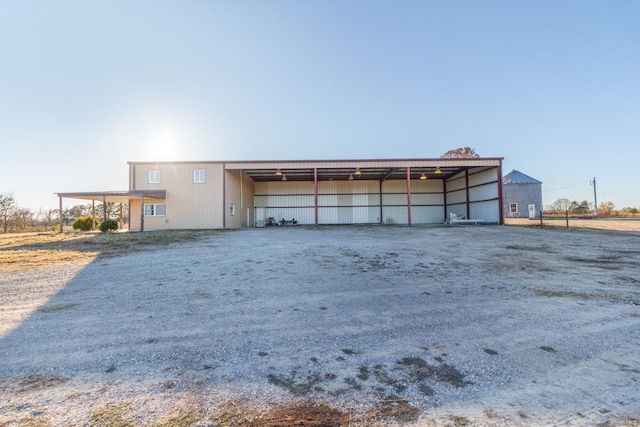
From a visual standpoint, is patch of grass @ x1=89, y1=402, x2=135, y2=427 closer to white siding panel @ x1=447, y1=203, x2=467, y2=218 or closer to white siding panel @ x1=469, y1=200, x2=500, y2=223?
white siding panel @ x1=469, y1=200, x2=500, y2=223

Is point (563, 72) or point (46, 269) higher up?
point (563, 72)

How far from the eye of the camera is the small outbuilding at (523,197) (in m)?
36.0

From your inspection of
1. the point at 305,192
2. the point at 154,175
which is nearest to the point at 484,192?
the point at 305,192

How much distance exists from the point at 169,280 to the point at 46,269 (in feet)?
12.6

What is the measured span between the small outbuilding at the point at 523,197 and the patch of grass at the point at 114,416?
4160cm

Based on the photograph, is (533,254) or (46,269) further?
(533,254)

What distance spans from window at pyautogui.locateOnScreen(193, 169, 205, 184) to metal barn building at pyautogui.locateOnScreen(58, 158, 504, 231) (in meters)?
0.07

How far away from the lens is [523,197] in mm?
36562

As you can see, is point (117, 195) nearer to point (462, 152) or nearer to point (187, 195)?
point (187, 195)

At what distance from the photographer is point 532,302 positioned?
4469mm

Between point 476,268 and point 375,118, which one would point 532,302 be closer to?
point 476,268

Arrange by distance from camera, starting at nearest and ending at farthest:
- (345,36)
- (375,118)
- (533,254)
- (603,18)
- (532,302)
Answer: (532,302) < (533,254) < (603,18) < (345,36) < (375,118)

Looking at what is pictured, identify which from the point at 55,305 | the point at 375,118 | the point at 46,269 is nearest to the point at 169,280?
the point at 55,305

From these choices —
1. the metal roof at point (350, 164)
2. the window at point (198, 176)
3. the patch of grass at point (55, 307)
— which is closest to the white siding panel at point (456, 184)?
→ the metal roof at point (350, 164)
